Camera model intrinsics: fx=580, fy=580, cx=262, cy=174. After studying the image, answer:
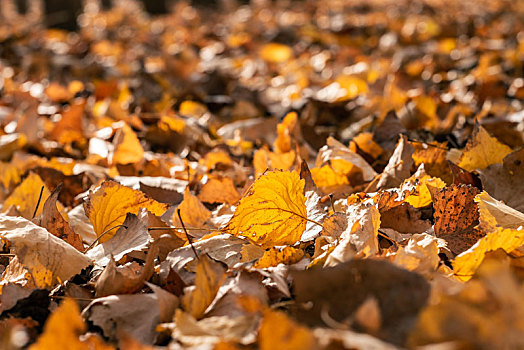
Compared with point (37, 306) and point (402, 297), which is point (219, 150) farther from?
point (402, 297)

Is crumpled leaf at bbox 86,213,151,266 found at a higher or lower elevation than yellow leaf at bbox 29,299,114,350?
lower

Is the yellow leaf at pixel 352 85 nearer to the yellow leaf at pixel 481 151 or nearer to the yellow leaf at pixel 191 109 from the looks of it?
the yellow leaf at pixel 191 109

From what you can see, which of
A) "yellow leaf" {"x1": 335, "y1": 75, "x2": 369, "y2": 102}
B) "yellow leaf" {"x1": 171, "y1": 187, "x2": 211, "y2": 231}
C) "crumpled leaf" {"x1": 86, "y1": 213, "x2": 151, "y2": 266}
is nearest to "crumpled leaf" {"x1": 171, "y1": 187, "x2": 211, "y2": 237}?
"yellow leaf" {"x1": 171, "y1": 187, "x2": 211, "y2": 231}

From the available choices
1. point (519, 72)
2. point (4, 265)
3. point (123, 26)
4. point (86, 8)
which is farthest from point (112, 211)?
point (86, 8)

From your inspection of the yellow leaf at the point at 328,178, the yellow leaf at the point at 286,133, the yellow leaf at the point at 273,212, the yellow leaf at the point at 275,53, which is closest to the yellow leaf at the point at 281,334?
the yellow leaf at the point at 273,212

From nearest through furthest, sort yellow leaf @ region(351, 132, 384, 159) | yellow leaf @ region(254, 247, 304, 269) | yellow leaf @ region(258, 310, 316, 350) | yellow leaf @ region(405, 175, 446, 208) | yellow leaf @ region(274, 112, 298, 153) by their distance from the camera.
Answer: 1. yellow leaf @ region(258, 310, 316, 350)
2. yellow leaf @ region(254, 247, 304, 269)
3. yellow leaf @ region(405, 175, 446, 208)
4. yellow leaf @ region(351, 132, 384, 159)
5. yellow leaf @ region(274, 112, 298, 153)

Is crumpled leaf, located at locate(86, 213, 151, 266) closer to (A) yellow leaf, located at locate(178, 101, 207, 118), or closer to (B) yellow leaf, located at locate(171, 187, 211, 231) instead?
(B) yellow leaf, located at locate(171, 187, 211, 231)

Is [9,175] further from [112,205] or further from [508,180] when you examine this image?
[508,180]

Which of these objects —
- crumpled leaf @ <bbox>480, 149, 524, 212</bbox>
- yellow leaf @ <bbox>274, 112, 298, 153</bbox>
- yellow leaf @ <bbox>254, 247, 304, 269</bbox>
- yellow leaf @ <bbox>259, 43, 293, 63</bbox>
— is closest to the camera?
yellow leaf @ <bbox>254, 247, 304, 269</bbox>

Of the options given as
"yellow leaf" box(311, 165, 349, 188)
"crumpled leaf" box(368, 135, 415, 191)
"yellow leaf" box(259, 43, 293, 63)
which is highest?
"crumpled leaf" box(368, 135, 415, 191)
